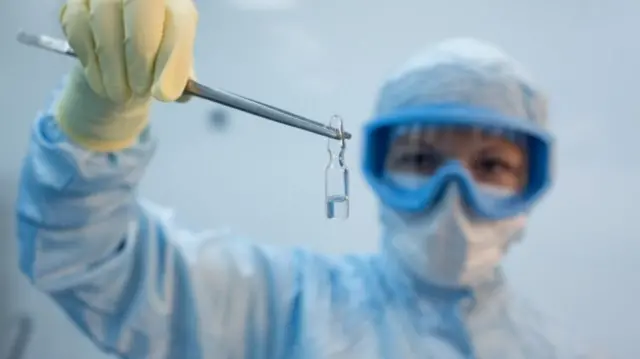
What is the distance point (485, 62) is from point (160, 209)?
1.39ft

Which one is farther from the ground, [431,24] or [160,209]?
[431,24]

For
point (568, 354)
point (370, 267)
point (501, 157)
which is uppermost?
point (501, 157)

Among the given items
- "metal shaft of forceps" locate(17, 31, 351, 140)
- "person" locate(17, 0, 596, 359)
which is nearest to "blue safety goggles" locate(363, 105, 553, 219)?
"person" locate(17, 0, 596, 359)

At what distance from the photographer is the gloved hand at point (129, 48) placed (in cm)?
65

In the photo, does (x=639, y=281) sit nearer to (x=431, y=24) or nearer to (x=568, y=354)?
(x=568, y=354)

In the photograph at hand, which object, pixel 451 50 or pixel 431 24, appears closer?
pixel 451 50

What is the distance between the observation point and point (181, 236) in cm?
89

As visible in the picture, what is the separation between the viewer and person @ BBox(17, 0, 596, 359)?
75cm

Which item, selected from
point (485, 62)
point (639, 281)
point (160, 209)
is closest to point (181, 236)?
point (160, 209)

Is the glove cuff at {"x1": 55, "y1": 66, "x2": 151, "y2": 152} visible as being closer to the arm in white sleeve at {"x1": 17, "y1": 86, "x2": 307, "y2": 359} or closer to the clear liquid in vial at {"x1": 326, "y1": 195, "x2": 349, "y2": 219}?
the arm in white sleeve at {"x1": 17, "y1": 86, "x2": 307, "y2": 359}

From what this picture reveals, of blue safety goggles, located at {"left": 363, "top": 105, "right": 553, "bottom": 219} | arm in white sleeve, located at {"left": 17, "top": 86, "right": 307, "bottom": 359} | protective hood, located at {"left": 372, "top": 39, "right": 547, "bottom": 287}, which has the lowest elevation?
arm in white sleeve, located at {"left": 17, "top": 86, "right": 307, "bottom": 359}

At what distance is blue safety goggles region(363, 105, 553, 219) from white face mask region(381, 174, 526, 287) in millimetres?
12


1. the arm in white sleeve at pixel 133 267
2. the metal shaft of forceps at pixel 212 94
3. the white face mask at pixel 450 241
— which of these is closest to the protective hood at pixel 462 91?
the white face mask at pixel 450 241

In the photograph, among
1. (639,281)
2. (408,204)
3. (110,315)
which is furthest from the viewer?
(639,281)
